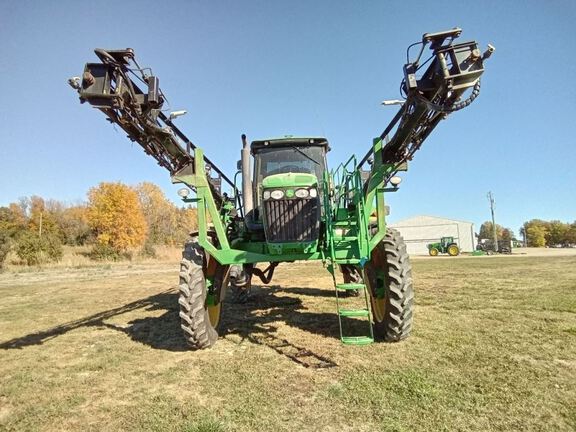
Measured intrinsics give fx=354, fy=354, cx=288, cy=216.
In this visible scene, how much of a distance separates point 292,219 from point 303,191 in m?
0.44

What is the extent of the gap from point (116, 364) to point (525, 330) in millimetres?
6172

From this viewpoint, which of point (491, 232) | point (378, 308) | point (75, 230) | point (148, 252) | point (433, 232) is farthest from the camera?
point (491, 232)

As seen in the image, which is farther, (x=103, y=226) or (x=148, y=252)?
(x=103, y=226)

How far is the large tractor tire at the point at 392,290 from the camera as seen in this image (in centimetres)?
510

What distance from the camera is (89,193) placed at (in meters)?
57.0

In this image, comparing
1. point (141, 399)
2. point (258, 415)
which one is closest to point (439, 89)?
point (258, 415)

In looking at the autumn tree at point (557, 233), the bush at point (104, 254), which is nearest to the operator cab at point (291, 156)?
the bush at point (104, 254)

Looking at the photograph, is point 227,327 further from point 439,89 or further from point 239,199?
point 439,89

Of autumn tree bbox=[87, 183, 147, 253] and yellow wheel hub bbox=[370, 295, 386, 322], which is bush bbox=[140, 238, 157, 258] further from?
yellow wheel hub bbox=[370, 295, 386, 322]

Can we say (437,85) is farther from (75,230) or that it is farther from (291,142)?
(75,230)

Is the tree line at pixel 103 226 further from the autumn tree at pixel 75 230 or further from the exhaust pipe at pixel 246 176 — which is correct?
the exhaust pipe at pixel 246 176

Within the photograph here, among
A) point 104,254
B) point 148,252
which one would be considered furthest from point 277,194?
point 148,252

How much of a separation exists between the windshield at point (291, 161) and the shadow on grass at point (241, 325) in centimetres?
275

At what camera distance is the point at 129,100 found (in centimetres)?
429
